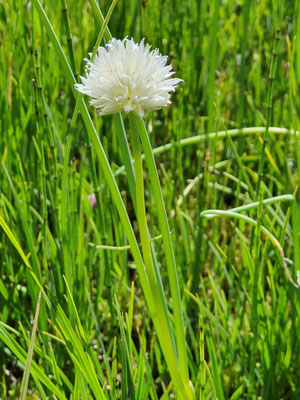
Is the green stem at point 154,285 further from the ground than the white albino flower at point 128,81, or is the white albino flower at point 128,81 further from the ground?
the white albino flower at point 128,81

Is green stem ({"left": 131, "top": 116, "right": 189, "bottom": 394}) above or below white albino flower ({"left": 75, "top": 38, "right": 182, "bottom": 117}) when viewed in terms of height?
below

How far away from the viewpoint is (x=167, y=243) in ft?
1.85

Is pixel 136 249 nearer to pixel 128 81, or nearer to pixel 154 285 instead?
pixel 154 285

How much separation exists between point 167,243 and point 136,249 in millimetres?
36

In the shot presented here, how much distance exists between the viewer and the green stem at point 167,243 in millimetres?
537

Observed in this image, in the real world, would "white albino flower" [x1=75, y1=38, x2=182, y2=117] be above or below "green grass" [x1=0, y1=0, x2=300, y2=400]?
above

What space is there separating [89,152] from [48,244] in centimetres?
17

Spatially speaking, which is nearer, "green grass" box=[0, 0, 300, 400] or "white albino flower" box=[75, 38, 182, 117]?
"white albino flower" box=[75, 38, 182, 117]

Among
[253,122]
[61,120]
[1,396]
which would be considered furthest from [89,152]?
[253,122]

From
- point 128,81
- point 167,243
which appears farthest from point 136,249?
point 128,81

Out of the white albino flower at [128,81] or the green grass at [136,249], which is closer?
the white albino flower at [128,81]

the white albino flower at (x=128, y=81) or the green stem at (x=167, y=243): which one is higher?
the white albino flower at (x=128, y=81)

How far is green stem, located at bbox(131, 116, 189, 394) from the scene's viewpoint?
21.1 inches

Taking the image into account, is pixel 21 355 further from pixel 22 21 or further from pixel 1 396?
pixel 22 21
